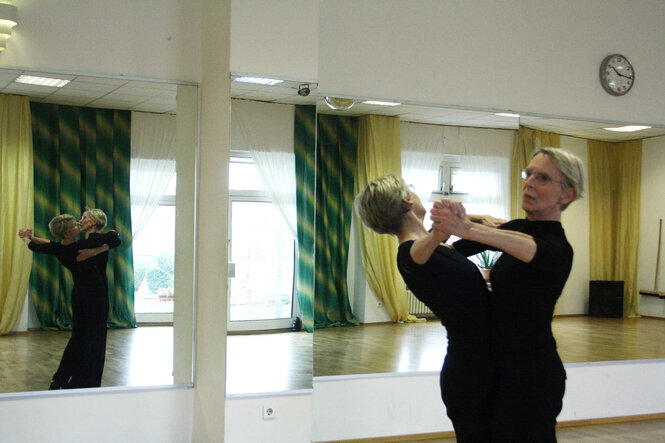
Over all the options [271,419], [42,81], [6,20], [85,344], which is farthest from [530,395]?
[6,20]

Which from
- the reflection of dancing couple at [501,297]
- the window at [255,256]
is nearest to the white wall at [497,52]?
the window at [255,256]

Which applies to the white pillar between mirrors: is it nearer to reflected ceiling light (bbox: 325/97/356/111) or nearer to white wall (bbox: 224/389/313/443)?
white wall (bbox: 224/389/313/443)

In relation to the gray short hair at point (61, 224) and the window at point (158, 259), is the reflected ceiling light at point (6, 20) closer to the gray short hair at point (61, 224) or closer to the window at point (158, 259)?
the gray short hair at point (61, 224)

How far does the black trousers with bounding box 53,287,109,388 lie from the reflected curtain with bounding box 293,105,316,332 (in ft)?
4.21

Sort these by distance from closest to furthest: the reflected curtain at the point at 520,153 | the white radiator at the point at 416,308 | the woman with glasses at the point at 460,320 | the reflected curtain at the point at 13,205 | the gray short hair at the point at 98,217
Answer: the woman with glasses at the point at 460,320, the reflected curtain at the point at 13,205, the gray short hair at the point at 98,217, the white radiator at the point at 416,308, the reflected curtain at the point at 520,153

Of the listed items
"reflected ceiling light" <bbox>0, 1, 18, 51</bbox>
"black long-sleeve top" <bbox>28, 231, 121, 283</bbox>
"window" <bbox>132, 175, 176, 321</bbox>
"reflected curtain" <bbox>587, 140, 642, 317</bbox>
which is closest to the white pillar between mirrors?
"window" <bbox>132, 175, 176, 321</bbox>

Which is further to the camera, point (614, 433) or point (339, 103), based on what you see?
point (614, 433)

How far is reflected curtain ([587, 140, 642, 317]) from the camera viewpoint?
18.9 feet

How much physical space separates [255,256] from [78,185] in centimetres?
123

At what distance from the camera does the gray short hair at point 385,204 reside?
2.29 metres

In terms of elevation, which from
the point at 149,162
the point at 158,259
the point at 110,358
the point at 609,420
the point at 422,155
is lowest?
the point at 609,420

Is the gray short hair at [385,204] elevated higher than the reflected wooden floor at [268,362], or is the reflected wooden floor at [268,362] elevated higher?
the gray short hair at [385,204]

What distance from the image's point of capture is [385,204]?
7.48 feet

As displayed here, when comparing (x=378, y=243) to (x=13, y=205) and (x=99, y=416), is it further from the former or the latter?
(x=13, y=205)
